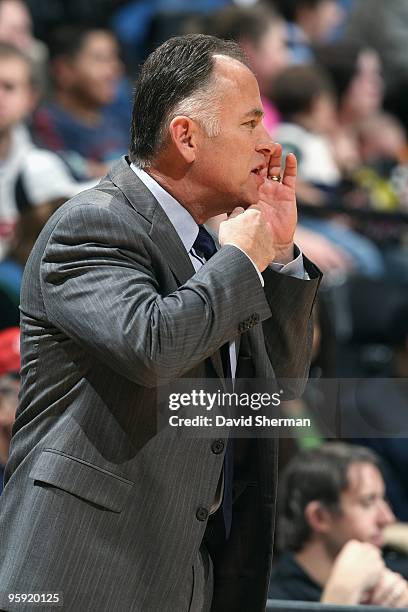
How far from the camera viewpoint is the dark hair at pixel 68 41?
6469 millimetres

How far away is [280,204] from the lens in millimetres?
2154

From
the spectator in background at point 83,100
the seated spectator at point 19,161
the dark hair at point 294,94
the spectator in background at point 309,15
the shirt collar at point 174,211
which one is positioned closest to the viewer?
the shirt collar at point 174,211

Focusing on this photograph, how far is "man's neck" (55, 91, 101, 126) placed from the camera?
6.31 metres

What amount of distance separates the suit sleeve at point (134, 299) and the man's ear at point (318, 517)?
5.63ft

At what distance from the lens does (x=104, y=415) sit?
1.95m

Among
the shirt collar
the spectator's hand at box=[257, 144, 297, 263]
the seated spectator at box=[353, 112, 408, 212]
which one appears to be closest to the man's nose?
the spectator's hand at box=[257, 144, 297, 263]

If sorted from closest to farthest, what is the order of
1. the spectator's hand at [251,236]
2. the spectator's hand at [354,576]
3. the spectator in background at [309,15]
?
1. the spectator's hand at [251,236]
2. the spectator's hand at [354,576]
3. the spectator in background at [309,15]

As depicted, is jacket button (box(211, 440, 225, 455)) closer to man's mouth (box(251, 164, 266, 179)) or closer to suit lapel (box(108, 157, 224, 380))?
suit lapel (box(108, 157, 224, 380))

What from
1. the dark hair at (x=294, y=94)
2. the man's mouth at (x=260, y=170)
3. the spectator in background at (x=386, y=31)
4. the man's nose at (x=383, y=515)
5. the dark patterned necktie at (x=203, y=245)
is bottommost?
the dark patterned necktie at (x=203, y=245)

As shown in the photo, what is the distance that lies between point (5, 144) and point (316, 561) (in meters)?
2.66

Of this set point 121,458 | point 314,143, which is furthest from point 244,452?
point 314,143

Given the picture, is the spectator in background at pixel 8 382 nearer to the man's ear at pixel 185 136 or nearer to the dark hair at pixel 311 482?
the dark hair at pixel 311 482

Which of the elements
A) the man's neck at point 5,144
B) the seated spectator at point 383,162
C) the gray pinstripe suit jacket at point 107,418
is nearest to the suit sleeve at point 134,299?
the gray pinstripe suit jacket at point 107,418

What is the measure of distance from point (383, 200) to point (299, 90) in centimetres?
71
